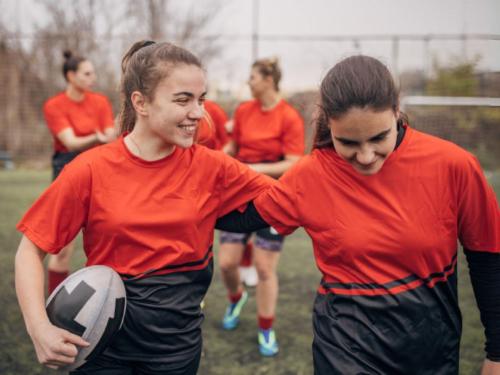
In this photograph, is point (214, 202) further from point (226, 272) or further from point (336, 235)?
point (226, 272)

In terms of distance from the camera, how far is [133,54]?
7.43ft

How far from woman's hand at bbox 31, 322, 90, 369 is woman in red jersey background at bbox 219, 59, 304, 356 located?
230 cm

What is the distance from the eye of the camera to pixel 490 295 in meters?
1.87

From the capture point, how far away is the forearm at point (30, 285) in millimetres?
1850

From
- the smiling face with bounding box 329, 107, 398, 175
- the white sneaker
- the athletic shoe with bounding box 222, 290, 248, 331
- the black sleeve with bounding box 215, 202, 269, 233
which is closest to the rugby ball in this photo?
the black sleeve with bounding box 215, 202, 269, 233

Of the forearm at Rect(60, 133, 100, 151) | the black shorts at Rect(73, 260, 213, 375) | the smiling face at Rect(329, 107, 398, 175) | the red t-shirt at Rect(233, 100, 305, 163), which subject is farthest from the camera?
the forearm at Rect(60, 133, 100, 151)

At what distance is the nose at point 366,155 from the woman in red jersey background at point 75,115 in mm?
3503

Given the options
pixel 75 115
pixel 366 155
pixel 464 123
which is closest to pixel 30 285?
pixel 366 155

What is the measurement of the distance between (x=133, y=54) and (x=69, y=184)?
2.12 feet

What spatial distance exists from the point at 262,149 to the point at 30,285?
9.44 ft

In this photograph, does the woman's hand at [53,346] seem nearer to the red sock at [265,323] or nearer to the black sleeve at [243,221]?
the black sleeve at [243,221]

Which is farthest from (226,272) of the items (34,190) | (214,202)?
(34,190)

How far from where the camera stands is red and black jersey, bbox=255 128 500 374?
72.8 inches

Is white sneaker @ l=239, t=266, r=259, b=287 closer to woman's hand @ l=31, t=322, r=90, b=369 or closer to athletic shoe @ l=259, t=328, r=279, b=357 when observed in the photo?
athletic shoe @ l=259, t=328, r=279, b=357
